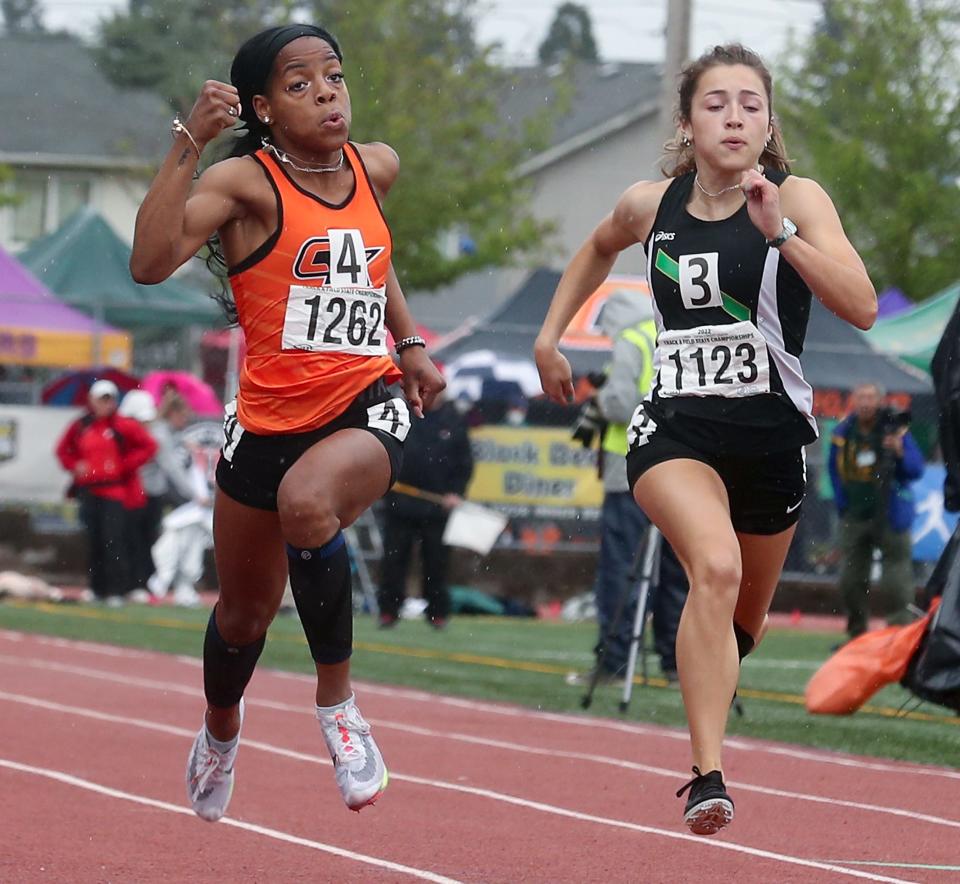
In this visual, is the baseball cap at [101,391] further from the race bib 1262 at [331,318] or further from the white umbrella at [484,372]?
the race bib 1262 at [331,318]

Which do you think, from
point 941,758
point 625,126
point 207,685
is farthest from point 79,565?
point 625,126

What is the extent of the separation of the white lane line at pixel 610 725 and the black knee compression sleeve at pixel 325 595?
3.53 meters

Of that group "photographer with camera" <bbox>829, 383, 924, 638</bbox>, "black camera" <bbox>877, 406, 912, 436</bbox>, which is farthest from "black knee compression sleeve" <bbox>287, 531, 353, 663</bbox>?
"photographer with camera" <bbox>829, 383, 924, 638</bbox>

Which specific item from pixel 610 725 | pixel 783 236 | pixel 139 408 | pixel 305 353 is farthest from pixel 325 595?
pixel 139 408

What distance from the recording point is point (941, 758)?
9008 mm

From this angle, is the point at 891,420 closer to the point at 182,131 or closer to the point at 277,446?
the point at 277,446

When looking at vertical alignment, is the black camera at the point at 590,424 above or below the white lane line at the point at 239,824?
above

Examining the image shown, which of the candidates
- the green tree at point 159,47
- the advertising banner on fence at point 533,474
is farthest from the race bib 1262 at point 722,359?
the green tree at point 159,47

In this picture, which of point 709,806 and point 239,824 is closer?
point 709,806

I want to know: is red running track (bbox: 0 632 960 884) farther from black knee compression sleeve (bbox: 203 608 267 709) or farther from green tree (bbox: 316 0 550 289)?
green tree (bbox: 316 0 550 289)

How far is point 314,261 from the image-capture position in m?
5.48

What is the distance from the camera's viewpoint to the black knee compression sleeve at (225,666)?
588 cm

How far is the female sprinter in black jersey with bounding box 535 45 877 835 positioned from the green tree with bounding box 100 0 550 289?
26193 millimetres

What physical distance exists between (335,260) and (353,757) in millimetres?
1341
